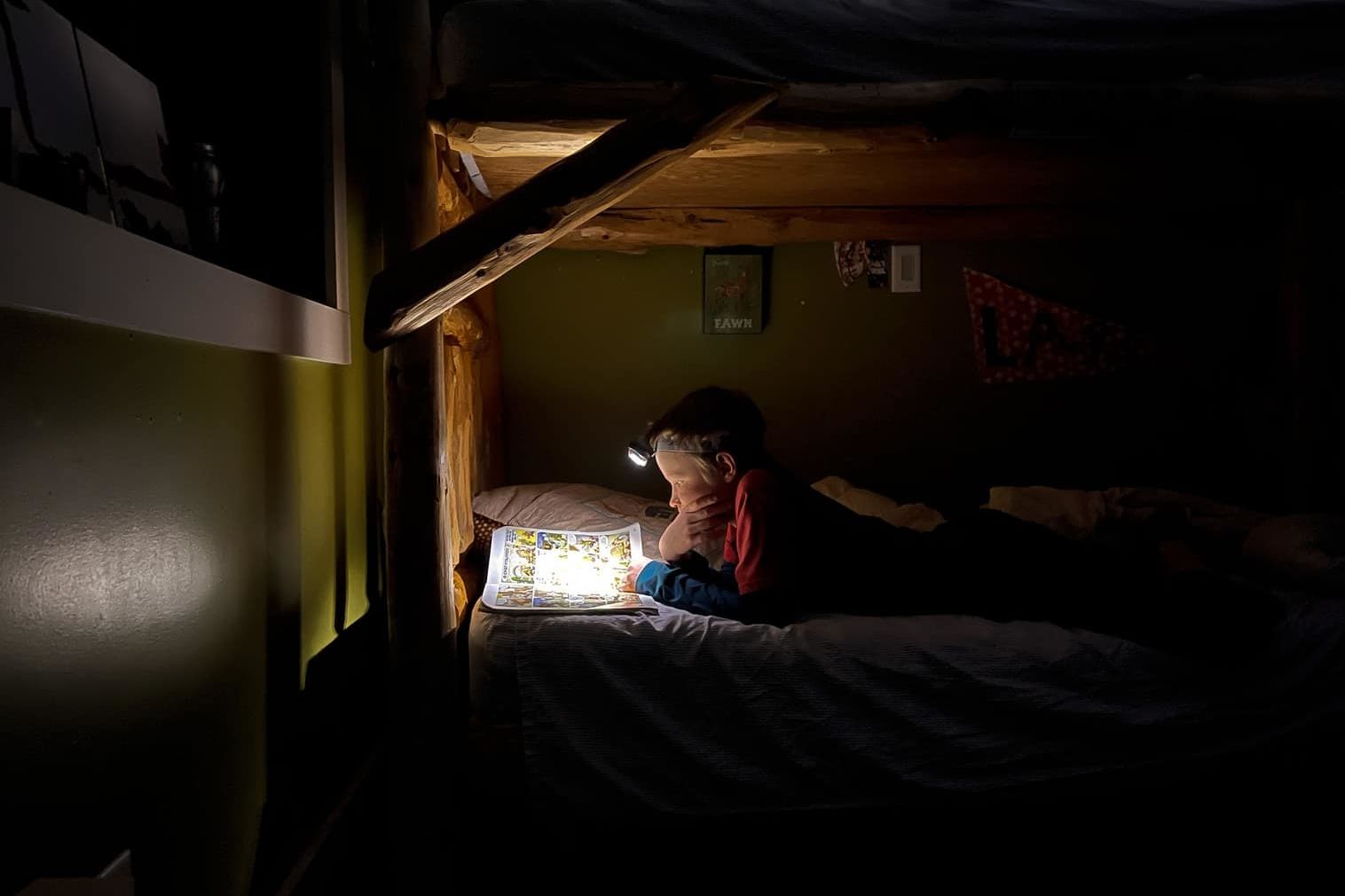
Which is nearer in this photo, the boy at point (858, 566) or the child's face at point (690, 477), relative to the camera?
the boy at point (858, 566)

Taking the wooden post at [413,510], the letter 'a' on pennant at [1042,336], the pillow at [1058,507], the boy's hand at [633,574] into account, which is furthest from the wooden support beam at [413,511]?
the letter 'a' on pennant at [1042,336]

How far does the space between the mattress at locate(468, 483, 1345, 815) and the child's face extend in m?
0.40

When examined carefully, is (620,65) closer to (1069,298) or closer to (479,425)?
(479,425)

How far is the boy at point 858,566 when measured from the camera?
1.84 m

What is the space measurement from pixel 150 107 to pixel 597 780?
1776 mm

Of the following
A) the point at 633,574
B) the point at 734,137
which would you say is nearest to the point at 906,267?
the point at 734,137

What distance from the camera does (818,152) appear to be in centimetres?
204

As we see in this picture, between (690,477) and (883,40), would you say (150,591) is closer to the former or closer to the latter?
(690,477)

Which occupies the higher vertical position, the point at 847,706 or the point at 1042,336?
the point at 1042,336

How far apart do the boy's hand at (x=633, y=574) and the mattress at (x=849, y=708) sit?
301 millimetres

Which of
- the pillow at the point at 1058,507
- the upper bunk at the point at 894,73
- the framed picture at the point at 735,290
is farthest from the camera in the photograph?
the framed picture at the point at 735,290

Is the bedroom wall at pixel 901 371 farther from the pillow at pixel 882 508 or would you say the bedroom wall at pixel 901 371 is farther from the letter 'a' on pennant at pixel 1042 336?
the pillow at pixel 882 508

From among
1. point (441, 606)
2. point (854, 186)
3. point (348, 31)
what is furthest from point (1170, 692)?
point (348, 31)

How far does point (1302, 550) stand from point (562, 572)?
2.04m
